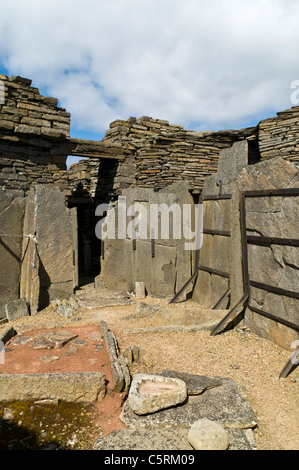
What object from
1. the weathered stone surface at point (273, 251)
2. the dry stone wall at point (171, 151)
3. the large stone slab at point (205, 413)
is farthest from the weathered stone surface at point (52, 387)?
the dry stone wall at point (171, 151)

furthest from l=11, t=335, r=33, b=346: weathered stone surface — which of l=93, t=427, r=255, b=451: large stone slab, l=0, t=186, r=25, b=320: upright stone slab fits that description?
l=93, t=427, r=255, b=451: large stone slab

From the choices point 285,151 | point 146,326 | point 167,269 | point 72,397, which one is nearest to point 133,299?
point 167,269

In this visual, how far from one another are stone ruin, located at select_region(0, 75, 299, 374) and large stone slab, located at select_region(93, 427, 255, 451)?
73.3 inches

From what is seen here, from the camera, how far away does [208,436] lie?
2.34 m

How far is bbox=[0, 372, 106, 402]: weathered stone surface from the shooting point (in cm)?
308

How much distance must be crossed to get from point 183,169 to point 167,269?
153 inches

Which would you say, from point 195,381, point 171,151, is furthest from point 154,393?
point 171,151

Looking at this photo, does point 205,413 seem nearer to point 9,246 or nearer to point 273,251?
point 273,251

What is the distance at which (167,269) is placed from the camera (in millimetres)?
7078

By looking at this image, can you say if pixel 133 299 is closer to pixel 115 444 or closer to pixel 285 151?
pixel 115 444

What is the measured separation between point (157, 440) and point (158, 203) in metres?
5.27

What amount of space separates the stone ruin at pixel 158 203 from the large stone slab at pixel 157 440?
1.86 metres

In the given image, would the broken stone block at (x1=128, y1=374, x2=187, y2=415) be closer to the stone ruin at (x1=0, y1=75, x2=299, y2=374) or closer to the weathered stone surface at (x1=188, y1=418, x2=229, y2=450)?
the weathered stone surface at (x1=188, y1=418, x2=229, y2=450)

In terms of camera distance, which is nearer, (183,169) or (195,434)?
(195,434)
